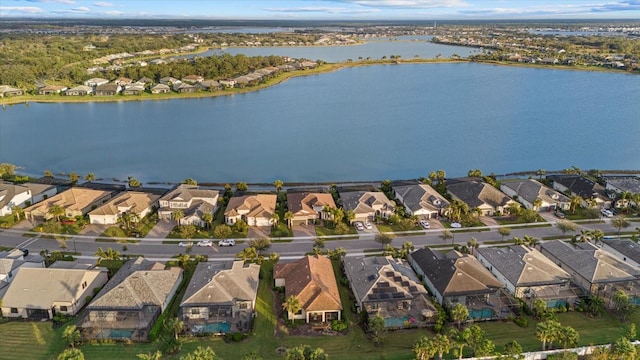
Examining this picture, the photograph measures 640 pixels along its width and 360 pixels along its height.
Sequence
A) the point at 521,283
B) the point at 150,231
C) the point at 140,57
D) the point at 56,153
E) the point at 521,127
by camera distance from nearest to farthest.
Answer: the point at 521,283 → the point at 150,231 → the point at 56,153 → the point at 521,127 → the point at 140,57

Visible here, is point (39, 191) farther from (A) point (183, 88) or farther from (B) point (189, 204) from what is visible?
(A) point (183, 88)

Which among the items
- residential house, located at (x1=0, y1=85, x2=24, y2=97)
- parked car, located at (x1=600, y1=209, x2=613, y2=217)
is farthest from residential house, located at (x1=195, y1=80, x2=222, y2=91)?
parked car, located at (x1=600, y1=209, x2=613, y2=217)

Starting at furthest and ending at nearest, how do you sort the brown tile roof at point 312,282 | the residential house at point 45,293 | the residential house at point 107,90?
the residential house at point 107,90 → the residential house at point 45,293 → the brown tile roof at point 312,282

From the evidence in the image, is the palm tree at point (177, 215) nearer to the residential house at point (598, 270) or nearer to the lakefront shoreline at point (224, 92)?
the residential house at point (598, 270)

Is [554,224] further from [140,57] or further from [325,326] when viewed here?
[140,57]

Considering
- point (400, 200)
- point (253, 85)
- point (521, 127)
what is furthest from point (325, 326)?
point (253, 85)

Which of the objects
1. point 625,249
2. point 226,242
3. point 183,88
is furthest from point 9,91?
point 625,249

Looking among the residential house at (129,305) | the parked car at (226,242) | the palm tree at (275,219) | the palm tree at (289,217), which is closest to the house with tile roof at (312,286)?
the parked car at (226,242)
